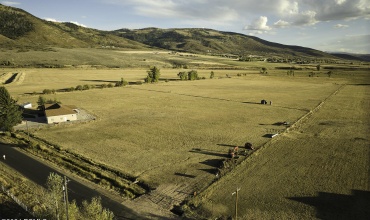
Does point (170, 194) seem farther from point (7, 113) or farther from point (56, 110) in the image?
point (56, 110)

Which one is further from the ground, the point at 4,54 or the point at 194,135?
the point at 4,54

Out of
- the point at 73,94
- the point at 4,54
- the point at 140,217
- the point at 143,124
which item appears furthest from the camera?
the point at 4,54

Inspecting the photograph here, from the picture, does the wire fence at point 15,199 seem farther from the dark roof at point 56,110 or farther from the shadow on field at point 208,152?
the dark roof at point 56,110

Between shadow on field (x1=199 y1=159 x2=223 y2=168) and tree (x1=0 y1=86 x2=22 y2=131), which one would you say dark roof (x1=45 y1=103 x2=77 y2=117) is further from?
shadow on field (x1=199 y1=159 x2=223 y2=168)

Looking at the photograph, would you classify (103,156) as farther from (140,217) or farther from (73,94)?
(73,94)

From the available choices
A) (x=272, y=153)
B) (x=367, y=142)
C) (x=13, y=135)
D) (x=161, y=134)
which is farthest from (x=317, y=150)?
(x=13, y=135)

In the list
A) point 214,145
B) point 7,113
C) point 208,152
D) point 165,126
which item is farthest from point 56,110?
point 208,152

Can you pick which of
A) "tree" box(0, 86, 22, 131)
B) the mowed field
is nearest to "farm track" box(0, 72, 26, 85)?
"tree" box(0, 86, 22, 131)
